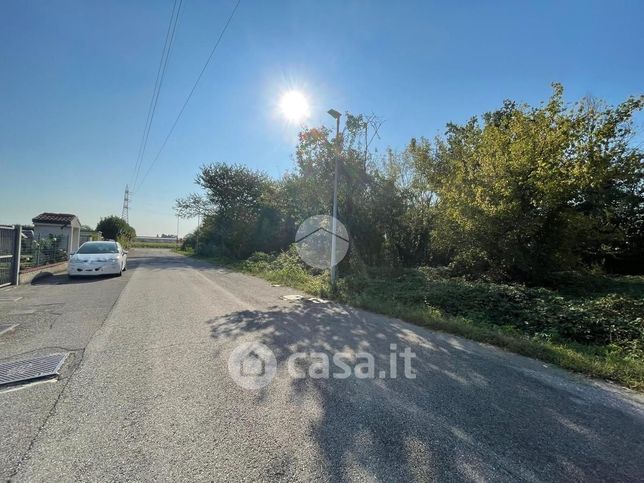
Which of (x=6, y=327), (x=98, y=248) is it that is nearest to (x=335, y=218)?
(x=6, y=327)

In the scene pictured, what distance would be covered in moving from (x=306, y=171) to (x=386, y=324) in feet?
29.7

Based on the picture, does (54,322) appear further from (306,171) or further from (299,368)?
(306,171)

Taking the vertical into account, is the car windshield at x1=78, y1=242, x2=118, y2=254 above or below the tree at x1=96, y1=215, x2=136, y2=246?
below

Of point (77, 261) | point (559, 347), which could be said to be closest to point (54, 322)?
point (77, 261)

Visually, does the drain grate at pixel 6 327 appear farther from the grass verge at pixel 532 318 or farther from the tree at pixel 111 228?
the tree at pixel 111 228

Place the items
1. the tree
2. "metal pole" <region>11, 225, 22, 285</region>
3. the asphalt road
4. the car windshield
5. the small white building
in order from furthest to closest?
the tree < the small white building < the car windshield < "metal pole" <region>11, 225, 22, 285</region> < the asphalt road

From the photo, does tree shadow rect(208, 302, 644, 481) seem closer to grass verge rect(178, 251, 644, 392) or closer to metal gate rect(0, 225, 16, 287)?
grass verge rect(178, 251, 644, 392)

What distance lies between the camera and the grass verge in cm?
460

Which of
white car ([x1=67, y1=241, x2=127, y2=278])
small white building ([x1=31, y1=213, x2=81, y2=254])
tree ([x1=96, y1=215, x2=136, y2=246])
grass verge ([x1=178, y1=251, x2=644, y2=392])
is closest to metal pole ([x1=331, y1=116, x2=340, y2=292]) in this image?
grass verge ([x1=178, y1=251, x2=644, y2=392])

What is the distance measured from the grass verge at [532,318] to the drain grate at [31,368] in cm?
558

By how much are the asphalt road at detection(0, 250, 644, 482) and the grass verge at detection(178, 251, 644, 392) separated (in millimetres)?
461

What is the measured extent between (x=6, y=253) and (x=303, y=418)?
10.9 meters

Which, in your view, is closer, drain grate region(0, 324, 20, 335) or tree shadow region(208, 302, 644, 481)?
tree shadow region(208, 302, 644, 481)

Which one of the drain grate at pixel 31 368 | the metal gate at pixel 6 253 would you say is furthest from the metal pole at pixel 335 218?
the metal gate at pixel 6 253
